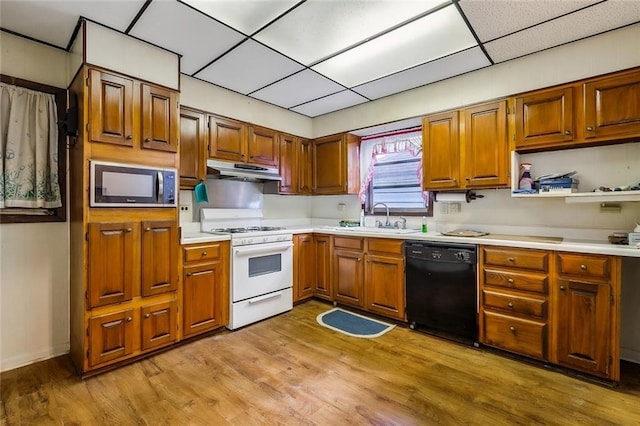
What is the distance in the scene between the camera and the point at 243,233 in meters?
3.19

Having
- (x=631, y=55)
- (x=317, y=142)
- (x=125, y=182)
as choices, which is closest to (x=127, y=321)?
(x=125, y=182)

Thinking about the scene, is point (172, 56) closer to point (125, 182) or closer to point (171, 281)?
point (125, 182)

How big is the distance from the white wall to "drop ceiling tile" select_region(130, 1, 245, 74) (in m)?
0.86

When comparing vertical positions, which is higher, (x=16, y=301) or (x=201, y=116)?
(x=201, y=116)

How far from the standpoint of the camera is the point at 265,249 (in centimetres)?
334

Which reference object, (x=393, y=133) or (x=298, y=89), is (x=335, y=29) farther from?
(x=393, y=133)

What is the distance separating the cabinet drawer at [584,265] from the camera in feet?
6.91

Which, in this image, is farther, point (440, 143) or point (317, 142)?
point (317, 142)

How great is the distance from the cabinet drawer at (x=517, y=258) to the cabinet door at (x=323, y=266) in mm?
1824

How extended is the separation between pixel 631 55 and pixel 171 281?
13.3ft

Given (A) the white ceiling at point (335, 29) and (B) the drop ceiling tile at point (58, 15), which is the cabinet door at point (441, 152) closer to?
(A) the white ceiling at point (335, 29)

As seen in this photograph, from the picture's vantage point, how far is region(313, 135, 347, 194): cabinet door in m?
4.13

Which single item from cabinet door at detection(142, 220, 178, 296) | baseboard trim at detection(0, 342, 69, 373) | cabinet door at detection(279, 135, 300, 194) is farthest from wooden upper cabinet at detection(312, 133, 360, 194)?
baseboard trim at detection(0, 342, 69, 373)

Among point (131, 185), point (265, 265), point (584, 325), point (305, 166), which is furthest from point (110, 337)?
point (584, 325)
